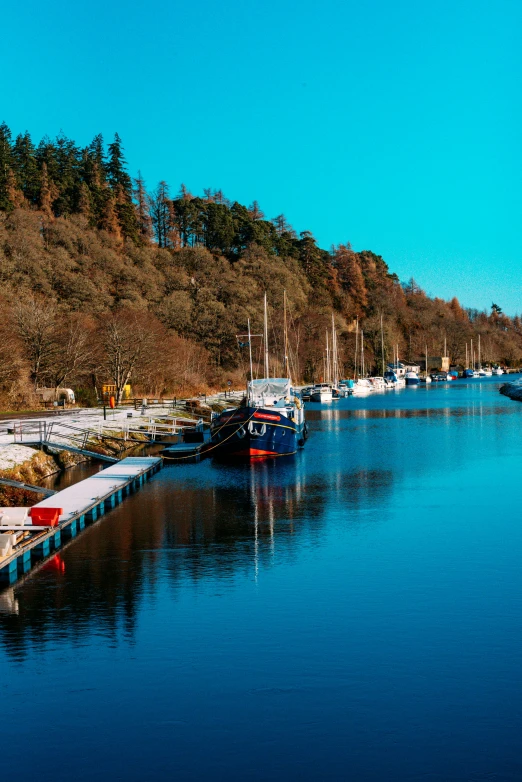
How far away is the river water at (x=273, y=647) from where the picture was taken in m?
10.6

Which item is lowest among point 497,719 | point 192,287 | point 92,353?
point 497,719

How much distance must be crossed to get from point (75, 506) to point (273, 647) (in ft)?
44.3

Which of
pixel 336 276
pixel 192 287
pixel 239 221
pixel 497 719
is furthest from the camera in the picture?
pixel 336 276

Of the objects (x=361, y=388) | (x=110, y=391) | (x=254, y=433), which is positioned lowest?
(x=254, y=433)

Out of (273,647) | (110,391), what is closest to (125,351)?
(110,391)

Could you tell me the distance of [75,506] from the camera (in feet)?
86.0

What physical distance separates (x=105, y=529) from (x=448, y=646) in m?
13.9

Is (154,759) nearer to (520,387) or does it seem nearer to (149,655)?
(149,655)

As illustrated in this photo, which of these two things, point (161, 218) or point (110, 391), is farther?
point (161, 218)

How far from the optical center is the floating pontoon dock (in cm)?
2005

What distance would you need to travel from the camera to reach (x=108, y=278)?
116 m

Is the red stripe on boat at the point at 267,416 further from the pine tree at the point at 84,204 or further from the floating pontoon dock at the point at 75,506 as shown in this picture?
the pine tree at the point at 84,204

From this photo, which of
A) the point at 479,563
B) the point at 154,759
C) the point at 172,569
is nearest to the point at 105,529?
the point at 172,569

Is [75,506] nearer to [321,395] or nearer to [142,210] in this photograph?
[321,395]
